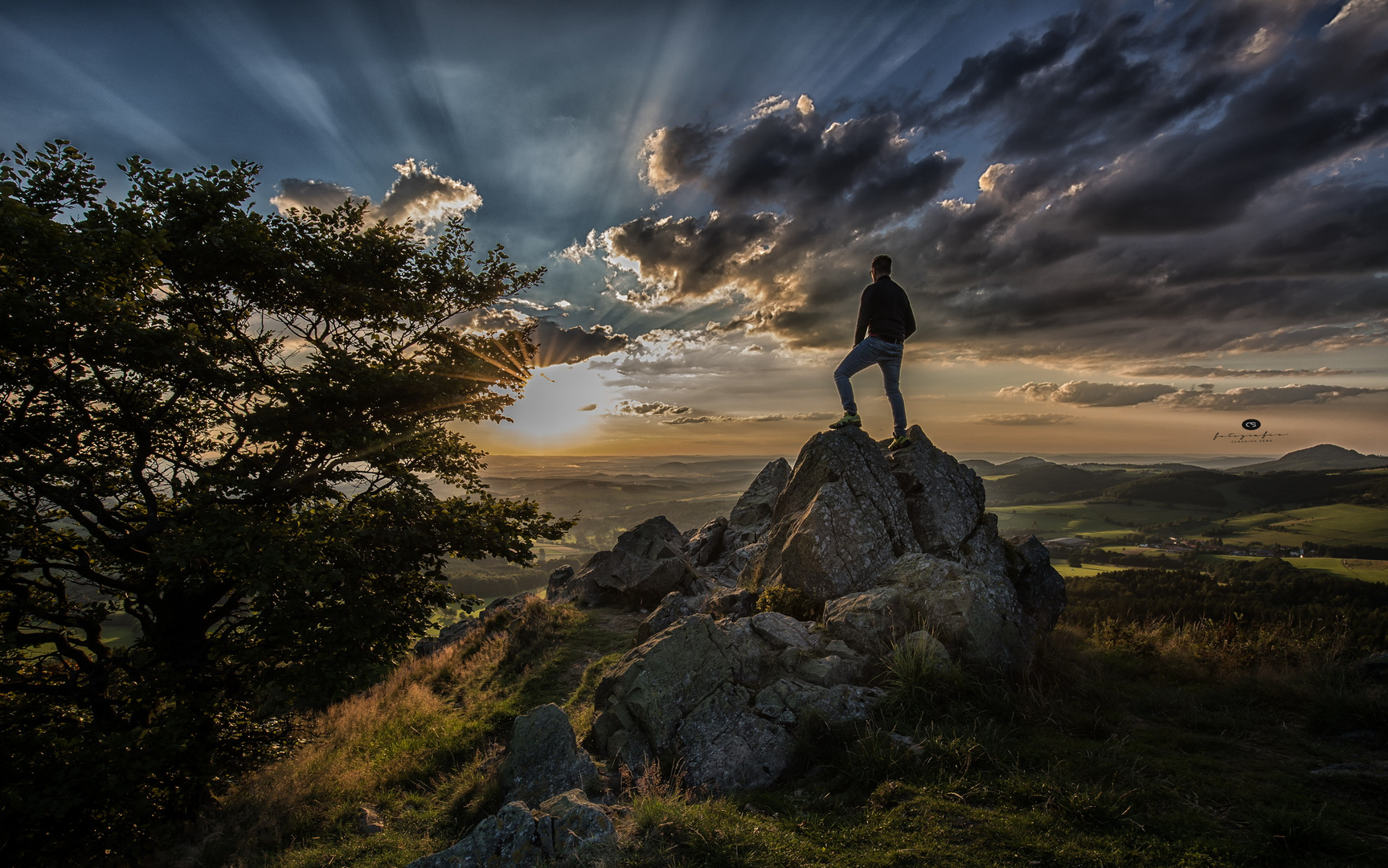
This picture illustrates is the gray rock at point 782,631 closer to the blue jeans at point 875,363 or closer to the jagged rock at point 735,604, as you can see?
the jagged rock at point 735,604

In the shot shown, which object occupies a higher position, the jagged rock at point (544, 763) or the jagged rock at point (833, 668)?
the jagged rock at point (833, 668)

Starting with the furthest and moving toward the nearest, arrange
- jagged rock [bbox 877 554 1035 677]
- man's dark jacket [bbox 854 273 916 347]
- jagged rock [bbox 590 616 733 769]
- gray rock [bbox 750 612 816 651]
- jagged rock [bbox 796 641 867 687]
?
1. man's dark jacket [bbox 854 273 916 347]
2. gray rock [bbox 750 612 816 651]
3. jagged rock [bbox 877 554 1035 677]
4. jagged rock [bbox 796 641 867 687]
5. jagged rock [bbox 590 616 733 769]

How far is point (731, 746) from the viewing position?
26.6 ft

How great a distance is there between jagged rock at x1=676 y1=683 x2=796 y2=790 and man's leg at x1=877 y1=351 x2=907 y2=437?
948 cm

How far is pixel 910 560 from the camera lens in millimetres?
12125

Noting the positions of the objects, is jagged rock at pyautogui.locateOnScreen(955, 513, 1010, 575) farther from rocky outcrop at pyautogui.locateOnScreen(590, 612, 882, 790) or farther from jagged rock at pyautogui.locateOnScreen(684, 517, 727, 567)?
jagged rock at pyautogui.locateOnScreen(684, 517, 727, 567)

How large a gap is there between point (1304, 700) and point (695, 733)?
995 centimetres

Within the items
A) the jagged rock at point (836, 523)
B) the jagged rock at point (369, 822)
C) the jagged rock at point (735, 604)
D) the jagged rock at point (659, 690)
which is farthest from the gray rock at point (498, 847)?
the jagged rock at point (836, 523)

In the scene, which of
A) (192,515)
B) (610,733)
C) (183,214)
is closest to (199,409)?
(192,515)

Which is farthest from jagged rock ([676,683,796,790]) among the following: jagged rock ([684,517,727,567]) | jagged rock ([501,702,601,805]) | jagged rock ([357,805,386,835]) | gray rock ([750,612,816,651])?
jagged rock ([684,517,727,567])

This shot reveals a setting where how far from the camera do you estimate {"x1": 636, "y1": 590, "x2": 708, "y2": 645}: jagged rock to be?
53.5ft

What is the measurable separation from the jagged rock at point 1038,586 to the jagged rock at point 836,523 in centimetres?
347

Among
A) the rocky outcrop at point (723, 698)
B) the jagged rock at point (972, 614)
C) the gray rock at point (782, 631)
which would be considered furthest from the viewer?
the gray rock at point (782, 631)

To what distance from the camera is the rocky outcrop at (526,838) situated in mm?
5336
